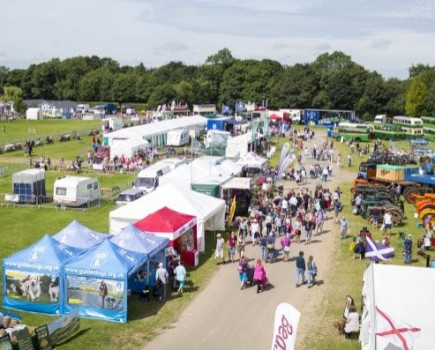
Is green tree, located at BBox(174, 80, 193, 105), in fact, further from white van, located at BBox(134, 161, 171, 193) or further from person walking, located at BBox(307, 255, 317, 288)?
person walking, located at BBox(307, 255, 317, 288)

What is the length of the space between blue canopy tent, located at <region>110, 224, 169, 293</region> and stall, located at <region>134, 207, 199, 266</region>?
1.01m

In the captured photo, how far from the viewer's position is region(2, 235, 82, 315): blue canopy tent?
14.5 m

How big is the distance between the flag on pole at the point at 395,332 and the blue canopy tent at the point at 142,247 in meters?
7.36

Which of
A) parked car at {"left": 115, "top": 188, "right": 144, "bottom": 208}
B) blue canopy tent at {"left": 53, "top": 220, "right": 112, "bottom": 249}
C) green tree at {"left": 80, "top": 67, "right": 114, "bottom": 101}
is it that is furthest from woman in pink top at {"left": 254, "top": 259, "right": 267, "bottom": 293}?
green tree at {"left": 80, "top": 67, "right": 114, "bottom": 101}

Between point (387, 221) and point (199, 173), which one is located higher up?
point (199, 173)

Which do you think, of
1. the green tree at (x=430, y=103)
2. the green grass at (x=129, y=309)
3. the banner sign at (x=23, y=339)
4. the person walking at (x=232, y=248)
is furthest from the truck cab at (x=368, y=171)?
the green tree at (x=430, y=103)

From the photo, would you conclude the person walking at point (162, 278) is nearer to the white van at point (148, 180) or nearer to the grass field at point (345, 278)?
the grass field at point (345, 278)

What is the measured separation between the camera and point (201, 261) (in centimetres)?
1942

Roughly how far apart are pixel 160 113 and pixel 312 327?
5863 cm

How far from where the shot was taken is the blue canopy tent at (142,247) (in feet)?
52.2

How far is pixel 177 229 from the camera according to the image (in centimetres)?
1795

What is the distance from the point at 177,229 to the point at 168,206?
88.7 inches

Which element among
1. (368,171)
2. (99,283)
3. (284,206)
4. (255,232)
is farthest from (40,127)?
(99,283)

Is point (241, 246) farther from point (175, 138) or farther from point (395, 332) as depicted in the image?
point (175, 138)
